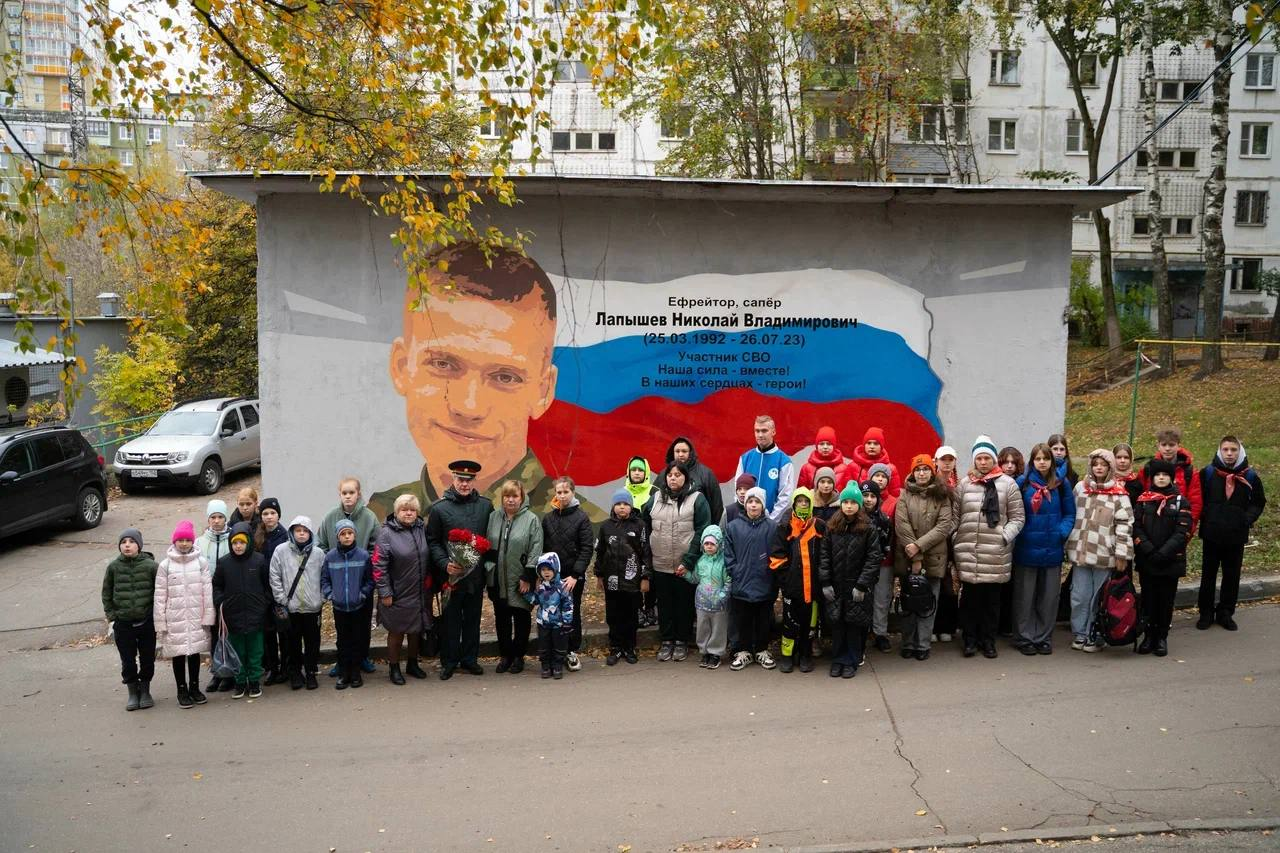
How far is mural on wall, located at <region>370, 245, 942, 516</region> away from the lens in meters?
10.3

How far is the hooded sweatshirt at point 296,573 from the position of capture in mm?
8156

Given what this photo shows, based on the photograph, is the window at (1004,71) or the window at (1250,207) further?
the window at (1250,207)

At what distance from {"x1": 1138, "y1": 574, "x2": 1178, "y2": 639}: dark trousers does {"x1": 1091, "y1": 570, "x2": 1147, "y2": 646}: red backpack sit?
0.35ft

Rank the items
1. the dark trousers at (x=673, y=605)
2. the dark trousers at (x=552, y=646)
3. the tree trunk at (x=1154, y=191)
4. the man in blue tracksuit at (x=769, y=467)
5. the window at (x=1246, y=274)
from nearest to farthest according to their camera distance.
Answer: the dark trousers at (x=552, y=646) → the dark trousers at (x=673, y=605) → the man in blue tracksuit at (x=769, y=467) → the tree trunk at (x=1154, y=191) → the window at (x=1246, y=274)

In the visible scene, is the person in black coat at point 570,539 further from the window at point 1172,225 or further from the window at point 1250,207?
the window at point 1250,207

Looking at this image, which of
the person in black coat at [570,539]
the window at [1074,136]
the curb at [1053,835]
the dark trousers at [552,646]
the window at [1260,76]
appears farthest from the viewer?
the window at [1074,136]

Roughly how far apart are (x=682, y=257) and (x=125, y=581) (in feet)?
18.8

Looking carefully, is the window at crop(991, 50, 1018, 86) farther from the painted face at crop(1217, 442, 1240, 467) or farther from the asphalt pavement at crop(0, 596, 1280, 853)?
the asphalt pavement at crop(0, 596, 1280, 853)

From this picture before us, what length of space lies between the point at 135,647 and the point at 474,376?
155 inches

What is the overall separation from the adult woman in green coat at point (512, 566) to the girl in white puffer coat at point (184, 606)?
2188 mm

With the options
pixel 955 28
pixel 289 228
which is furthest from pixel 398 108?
pixel 955 28

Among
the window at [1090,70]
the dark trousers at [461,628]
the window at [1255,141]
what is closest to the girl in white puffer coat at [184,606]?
the dark trousers at [461,628]

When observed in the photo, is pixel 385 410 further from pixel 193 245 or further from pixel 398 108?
pixel 398 108

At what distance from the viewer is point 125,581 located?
785 centimetres
